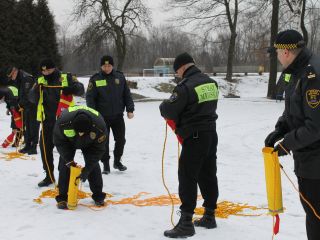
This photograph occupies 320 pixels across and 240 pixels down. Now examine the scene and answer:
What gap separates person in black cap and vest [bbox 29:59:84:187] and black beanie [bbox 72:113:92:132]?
1.53 m

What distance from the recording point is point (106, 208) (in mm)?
5129

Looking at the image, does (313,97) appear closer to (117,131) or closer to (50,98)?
(50,98)

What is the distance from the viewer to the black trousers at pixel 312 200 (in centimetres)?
302

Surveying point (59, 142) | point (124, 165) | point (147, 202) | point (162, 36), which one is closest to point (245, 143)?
point (124, 165)

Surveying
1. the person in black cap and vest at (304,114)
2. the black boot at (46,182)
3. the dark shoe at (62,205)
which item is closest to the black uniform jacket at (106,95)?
the black boot at (46,182)

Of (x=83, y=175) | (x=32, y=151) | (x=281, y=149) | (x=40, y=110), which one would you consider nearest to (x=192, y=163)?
(x=281, y=149)

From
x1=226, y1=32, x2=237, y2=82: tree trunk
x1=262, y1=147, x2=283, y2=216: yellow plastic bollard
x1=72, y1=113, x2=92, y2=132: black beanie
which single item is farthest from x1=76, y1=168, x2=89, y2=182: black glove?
x1=226, y1=32, x2=237, y2=82: tree trunk

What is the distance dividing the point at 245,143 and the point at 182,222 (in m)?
6.31

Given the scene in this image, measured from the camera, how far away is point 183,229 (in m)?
4.19

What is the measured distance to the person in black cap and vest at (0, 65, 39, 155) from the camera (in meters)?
8.43

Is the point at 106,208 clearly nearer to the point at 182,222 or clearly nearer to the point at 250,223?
the point at 182,222

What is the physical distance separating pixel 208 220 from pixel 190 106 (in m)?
1.23

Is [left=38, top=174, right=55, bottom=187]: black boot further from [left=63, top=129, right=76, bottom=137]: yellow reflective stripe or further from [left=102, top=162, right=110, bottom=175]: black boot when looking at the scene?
[left=63, top=129, right=76, bottom=137]: yellow reflective stripe

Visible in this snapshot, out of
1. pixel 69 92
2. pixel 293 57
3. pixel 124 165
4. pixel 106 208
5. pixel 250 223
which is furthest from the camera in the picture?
pixel 124 165
